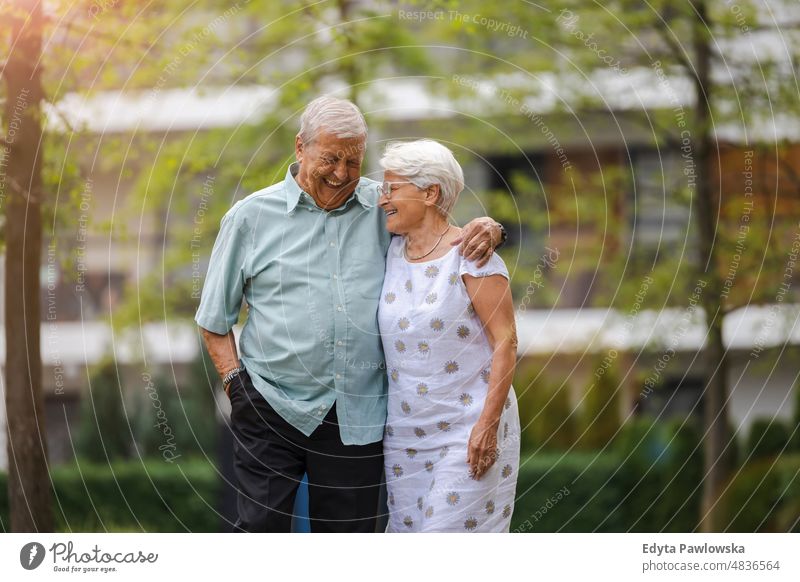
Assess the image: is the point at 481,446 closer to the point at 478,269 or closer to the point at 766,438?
the point at 478,269

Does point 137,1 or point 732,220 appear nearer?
point 137,1

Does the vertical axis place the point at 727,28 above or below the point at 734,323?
above

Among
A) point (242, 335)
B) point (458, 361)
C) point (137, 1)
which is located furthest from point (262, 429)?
point (137, 1)

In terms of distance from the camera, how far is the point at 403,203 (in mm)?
4129

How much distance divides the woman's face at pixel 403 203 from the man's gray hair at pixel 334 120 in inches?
8.6

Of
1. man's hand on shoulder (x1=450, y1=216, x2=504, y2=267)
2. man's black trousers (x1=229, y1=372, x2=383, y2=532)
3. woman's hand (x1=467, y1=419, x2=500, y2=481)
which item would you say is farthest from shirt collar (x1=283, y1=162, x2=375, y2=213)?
woman's hand (x1=467, y1=419, x2=500, y2=481)

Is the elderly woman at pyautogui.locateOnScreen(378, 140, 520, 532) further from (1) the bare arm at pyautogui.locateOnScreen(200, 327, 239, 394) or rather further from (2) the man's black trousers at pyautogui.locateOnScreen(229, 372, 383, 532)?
(1) the bare arm at pyautogui.locateOnScreen(200, 327, 239, 394)

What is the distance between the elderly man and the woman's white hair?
15cm

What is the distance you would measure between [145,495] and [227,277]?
22.1 feet

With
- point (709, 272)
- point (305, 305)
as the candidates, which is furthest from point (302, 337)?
point (709, 272)

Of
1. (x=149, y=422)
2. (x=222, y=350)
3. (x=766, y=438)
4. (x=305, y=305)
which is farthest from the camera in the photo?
(x=149, y=422)

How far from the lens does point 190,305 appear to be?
10.1m
